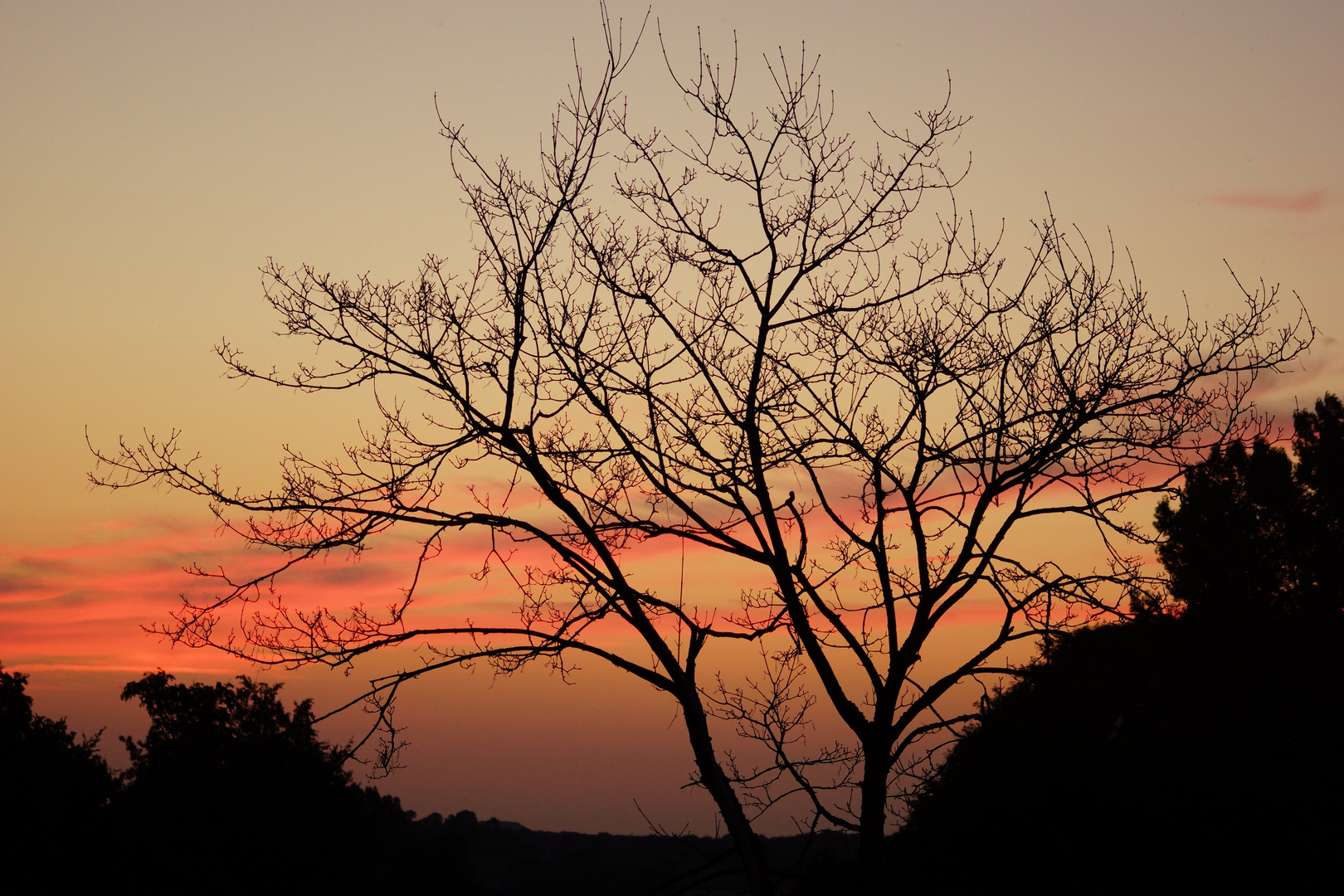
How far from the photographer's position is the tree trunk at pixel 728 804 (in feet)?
31.7

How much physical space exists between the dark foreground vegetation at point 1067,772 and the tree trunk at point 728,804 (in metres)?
0.29

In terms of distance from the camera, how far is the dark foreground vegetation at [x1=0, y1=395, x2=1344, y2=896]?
11.6m

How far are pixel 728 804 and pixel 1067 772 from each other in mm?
Answer: 6837

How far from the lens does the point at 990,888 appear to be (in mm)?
14234

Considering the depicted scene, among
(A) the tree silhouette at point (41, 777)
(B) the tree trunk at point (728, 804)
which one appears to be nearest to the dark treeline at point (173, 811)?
(A) the tree silhouette at point (41, 777)

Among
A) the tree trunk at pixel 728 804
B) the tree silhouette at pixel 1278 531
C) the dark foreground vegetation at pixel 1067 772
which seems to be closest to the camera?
the tree trunk at pixel 728 804

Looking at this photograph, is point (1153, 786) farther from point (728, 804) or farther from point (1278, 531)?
point (1278, 531)

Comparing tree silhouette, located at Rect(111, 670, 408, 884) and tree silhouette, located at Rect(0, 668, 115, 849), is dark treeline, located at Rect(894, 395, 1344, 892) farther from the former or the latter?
tree silhouette, located at Rect(0, 668, 115, 849)

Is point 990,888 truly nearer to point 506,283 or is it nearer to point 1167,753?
point 1167,753

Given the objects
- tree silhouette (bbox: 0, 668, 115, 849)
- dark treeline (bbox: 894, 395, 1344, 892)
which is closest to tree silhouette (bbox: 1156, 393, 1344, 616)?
dark treeline (bbox: 894, 395, 1344, 892)

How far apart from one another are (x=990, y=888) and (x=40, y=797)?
3318 centimetres

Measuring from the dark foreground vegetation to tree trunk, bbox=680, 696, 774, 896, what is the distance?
288mm

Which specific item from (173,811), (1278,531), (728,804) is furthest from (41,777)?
(1278,531)

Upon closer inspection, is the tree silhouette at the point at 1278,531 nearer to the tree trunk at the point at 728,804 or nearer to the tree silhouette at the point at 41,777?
the tree trunk at the point at 728,804
